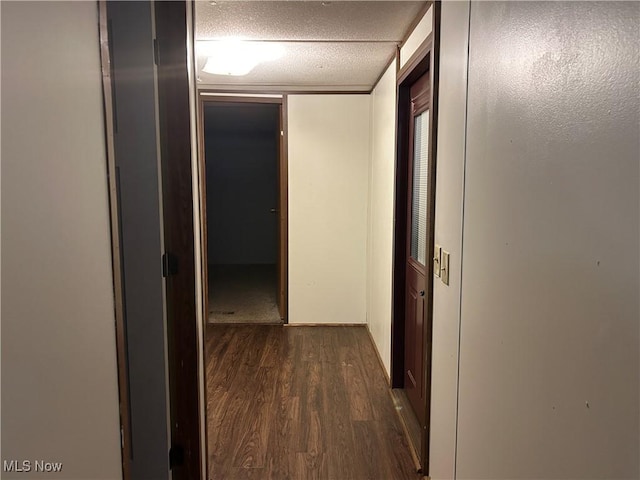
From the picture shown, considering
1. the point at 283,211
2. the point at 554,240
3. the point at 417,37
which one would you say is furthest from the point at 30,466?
the point at 283,211

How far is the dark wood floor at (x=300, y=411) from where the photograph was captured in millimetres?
2475

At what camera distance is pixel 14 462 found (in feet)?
2.66

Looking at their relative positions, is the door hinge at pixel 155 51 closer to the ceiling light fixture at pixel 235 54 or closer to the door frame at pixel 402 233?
the door frame at pixel 402 233

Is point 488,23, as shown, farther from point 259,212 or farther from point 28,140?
point 259,212

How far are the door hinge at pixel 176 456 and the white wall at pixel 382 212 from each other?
174cm

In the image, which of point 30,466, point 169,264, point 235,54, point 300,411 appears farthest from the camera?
point 235,54

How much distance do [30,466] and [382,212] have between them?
3.14 meters

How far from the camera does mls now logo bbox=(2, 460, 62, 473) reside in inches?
31.4

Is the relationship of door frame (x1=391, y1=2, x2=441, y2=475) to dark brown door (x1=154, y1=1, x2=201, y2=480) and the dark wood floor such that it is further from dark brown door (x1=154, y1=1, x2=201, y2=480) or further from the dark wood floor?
dark brown door (x1=154, y1=1, x2=201, y2=480)

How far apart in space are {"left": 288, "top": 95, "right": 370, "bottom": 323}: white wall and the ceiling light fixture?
3.50 feet

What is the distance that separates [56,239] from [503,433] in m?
1.17

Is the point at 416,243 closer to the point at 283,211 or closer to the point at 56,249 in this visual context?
the point at 283,211

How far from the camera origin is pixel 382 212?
377 centimetres

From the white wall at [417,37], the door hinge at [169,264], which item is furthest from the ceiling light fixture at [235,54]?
the door hinge at [169,264]
